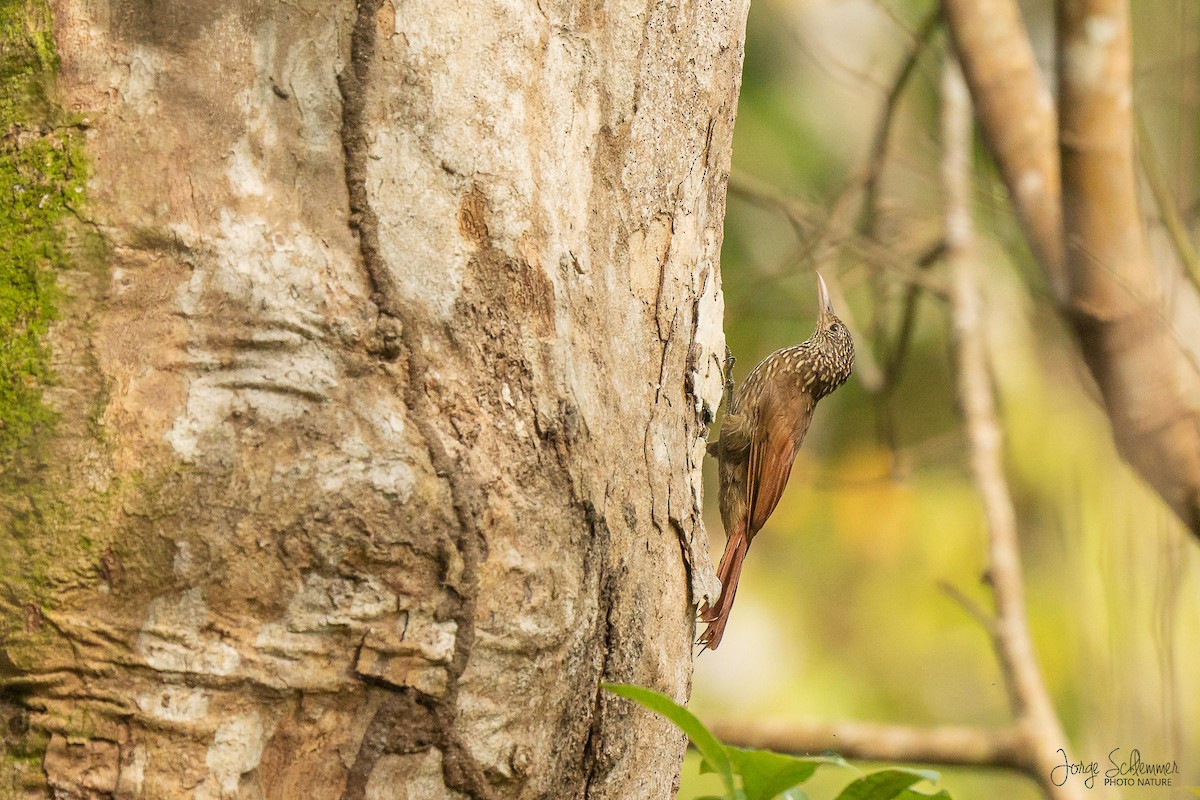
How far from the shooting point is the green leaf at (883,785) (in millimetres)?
1317

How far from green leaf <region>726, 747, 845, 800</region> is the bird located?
67.3 inches

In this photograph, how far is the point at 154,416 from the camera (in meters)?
1.30

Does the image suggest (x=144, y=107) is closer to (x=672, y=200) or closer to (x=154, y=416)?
(x=154, y=416)

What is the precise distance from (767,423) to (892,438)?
174 cm

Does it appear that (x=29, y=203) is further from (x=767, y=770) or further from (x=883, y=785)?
(x=883, y=785)

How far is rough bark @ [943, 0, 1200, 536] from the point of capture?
3.20m

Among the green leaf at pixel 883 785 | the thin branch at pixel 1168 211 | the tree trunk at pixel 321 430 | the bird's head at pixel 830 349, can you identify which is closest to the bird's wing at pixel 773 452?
the bird's head at pixel 830 349

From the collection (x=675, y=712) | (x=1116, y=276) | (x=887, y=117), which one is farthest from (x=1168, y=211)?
(x=675, y=712)

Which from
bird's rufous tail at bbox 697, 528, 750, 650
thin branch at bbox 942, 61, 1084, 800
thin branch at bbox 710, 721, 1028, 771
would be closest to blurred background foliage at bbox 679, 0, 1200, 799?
thin branch at bbox 942, 61, 1084, 800

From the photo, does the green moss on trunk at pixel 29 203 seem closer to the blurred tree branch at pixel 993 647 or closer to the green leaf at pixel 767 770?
the green leaf at pixel 767 770

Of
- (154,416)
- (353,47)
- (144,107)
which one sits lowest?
(154,416)

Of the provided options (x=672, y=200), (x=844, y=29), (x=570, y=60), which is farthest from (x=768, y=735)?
(x=844, y=29)

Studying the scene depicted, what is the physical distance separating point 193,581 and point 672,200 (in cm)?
93

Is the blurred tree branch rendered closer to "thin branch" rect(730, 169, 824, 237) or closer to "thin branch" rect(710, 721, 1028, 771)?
"thin branch" rect(710, 721, 1028, 771)
